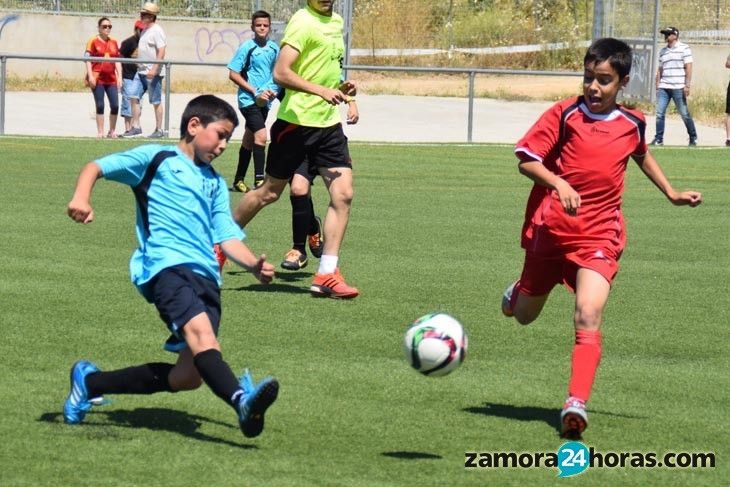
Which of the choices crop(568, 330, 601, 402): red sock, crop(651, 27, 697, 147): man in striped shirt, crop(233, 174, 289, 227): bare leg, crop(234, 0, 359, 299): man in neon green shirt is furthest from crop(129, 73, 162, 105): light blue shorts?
crop(568, 330, 601, 402): red sock

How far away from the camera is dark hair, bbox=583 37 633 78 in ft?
22.1

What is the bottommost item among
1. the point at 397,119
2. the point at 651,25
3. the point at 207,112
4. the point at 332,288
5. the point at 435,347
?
the point at 397,119

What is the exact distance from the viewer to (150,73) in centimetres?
2364

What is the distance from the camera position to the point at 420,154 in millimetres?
22844

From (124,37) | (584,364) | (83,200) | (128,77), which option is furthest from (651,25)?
(83,200)

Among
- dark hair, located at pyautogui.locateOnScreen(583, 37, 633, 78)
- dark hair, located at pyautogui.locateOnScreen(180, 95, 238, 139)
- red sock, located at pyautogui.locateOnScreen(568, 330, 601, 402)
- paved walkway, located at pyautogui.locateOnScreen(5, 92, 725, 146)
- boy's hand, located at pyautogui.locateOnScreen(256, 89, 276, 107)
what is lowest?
paved walkway, located at pyautogui.locateOnScreen(5, 92, 725, 146)

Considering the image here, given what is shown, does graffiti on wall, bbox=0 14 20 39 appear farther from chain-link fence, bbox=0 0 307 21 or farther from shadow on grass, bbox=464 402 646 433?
shadow on grass, bbox=464 402 646 433

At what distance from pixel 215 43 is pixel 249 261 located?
3319 centimetres

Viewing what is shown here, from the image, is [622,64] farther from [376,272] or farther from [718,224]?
[718,224]

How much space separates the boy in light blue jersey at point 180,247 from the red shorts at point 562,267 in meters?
1.53

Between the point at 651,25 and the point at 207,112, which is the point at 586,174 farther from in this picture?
the point at 651,25

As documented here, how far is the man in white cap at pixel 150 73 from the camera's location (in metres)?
23.5

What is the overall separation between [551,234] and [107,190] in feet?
35.5

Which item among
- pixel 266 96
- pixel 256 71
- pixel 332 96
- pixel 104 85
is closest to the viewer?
pixel 332 96
